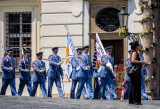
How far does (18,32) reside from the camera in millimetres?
21812

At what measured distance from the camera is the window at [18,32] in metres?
21.7

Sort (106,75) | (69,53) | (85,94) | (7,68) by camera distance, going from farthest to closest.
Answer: (69,53) < (7,68) < (85,94) < (106,75)

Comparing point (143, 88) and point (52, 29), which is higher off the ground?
point (52, 29)

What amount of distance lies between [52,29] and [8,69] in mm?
3112

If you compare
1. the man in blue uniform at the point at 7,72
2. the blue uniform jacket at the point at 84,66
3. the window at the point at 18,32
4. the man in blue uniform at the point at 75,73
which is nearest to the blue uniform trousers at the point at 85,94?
the man in blue uniform at the point at 75,73

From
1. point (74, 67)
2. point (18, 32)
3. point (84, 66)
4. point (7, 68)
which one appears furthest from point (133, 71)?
point (18, 32)

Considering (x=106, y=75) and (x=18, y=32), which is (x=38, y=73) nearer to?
(x=106, y=75)

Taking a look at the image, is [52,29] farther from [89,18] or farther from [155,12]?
[155,12]

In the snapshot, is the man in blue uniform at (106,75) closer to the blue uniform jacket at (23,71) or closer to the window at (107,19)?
the blue uniform jacket at (23,71)

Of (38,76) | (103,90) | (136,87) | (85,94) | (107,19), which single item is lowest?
(85,94)

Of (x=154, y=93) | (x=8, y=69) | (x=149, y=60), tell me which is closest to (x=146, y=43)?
(x=149, y=60)

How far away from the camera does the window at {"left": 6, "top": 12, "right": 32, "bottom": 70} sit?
2172cm

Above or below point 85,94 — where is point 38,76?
above

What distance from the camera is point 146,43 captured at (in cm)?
1864
